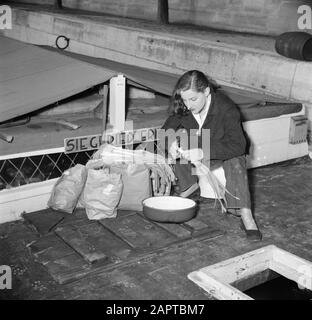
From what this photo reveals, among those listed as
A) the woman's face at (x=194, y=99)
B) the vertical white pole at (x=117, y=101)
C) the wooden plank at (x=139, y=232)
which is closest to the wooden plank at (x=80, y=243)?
the wooden plank at (x=139, y=232)

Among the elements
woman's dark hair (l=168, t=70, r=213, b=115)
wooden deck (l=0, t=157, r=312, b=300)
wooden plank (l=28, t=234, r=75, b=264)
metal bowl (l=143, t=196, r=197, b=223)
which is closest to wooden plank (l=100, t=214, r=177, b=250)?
wooden deck (l=0, t=157, r=312, b=300)

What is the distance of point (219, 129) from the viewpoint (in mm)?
4219

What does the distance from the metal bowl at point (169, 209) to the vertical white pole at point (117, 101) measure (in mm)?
983

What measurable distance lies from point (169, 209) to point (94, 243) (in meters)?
0.73

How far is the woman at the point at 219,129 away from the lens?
3988mm

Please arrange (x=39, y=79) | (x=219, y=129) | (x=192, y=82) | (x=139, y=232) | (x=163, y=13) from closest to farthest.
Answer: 1. (x=192, y=82)
2. (x=139, y=232)
3. (x=219, y=129)
4. (x=39, y=79)
5. (x=163, y=13)

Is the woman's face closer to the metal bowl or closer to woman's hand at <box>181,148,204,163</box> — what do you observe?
woman's hand at <box>181,148,204,163</box>

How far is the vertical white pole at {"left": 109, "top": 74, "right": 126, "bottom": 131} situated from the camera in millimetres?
4805

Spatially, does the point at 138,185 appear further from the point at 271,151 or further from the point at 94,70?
the point at 271,151

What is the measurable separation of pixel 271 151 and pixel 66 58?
2952 mm

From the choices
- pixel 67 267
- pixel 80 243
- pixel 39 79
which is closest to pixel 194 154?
pixel 80 243

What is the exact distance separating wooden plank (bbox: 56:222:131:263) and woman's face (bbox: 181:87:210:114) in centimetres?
135

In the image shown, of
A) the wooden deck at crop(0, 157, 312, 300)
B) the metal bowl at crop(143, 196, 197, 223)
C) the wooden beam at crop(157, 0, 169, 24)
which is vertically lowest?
the wooden deck at crop(0, 157, 312, 300)

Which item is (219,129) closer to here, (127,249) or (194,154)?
(194,154)
